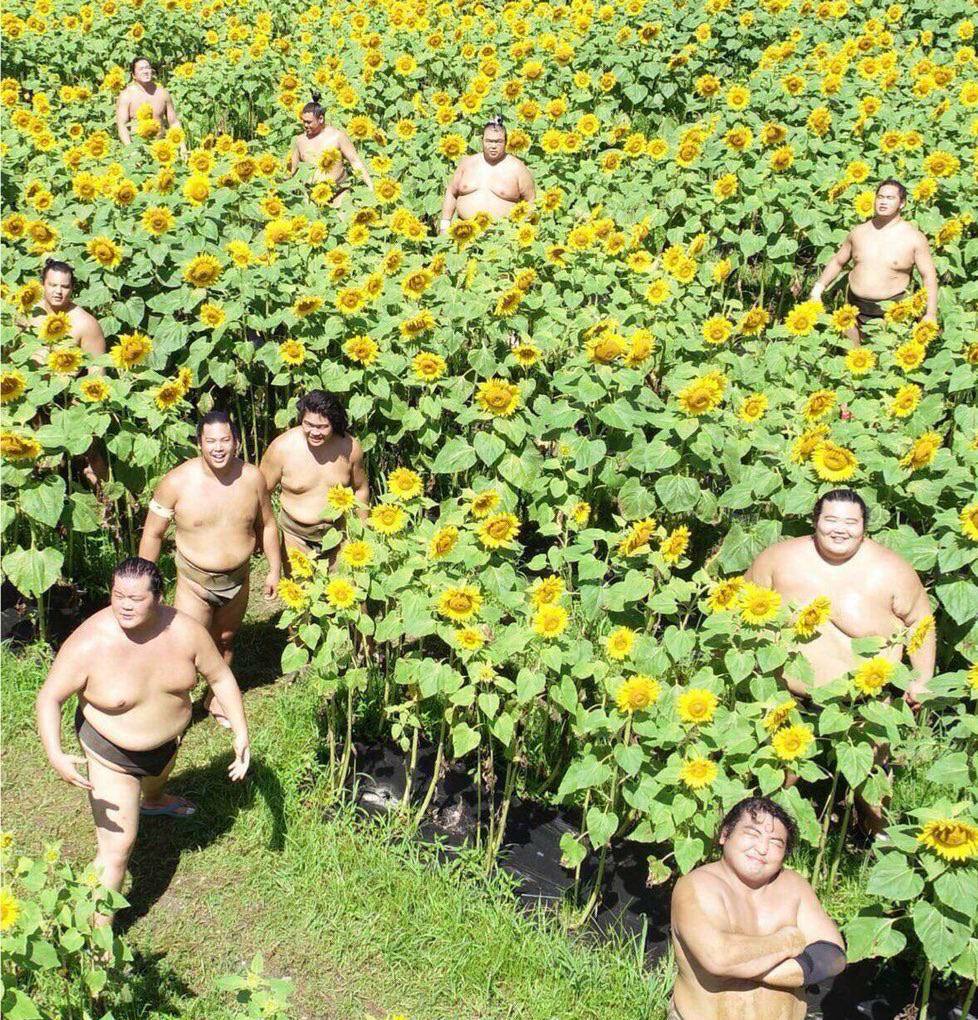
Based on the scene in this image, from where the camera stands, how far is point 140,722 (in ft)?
14.3

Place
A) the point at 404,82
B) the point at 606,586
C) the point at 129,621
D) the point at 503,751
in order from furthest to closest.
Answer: the point at 404,82
the point at 503,751
the point at 606,586
the point at 129,621

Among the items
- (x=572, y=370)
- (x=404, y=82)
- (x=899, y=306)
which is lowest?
(x=572, y=370)

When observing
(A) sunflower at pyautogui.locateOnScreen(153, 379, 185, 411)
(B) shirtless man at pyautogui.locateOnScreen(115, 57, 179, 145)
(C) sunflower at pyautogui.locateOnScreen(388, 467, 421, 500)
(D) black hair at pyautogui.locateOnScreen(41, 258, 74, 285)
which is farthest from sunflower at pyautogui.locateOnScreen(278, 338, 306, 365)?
(B) shirtless man at pyautogui.locateOnScreen(115, 57, 179, 145)

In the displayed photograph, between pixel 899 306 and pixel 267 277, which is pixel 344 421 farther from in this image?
pixel 899 306

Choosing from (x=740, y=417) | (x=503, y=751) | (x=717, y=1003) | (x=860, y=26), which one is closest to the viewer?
(x=717, y=1003)

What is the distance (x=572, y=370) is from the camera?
226 inches

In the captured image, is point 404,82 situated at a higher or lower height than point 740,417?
higher

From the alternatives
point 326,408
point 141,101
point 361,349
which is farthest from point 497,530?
point 141,101

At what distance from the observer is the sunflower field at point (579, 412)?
4.29 metres

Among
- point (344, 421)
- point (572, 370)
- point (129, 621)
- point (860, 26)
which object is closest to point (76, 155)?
point (344, 421)

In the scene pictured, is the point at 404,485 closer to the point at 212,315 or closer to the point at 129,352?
the point at 129,352

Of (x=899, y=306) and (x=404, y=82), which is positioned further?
(x=404, y=82)

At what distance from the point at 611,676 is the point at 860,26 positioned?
10.1 m

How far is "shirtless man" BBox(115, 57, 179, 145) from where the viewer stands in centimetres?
1024
